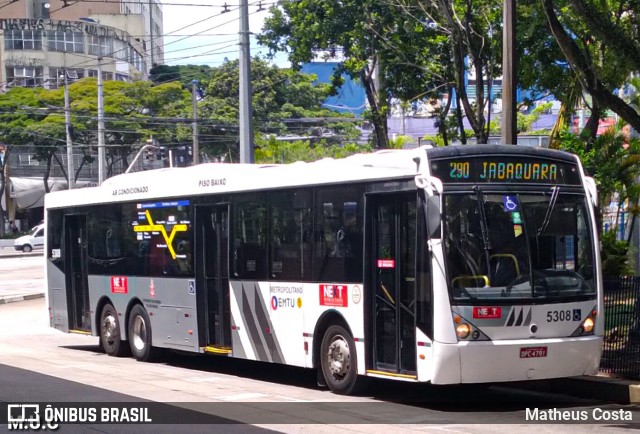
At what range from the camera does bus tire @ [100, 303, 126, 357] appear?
18688 mm

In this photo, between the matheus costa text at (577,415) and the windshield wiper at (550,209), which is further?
the windshield wiper at (550,209)

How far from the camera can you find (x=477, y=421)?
10977mm

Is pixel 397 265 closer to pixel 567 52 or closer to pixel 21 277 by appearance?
pixel 567 52

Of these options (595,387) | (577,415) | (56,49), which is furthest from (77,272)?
(56,49)

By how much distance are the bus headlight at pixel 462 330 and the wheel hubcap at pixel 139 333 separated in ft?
26.3

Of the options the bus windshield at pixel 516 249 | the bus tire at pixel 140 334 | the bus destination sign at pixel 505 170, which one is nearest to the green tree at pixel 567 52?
the bus destination sign at pixel 505 170

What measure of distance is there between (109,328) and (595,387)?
9.72 m

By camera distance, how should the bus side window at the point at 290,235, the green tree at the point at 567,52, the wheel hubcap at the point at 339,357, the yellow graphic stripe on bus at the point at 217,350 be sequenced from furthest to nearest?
the green tree at the point at 567,52
the yellow graphic stripe on bus at the point at 217,350
the bus side window at the point at 290,235
the wheel hubcap at the point at 339,357

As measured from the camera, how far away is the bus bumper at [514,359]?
11.2 metres

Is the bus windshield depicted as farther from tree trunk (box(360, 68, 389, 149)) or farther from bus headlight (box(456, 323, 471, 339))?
tree trunk (box(360, 68, 389, 149))

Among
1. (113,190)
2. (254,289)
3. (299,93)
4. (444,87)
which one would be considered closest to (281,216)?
(254,289)

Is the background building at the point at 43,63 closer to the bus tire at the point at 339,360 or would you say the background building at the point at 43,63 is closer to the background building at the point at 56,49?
the background building at the point at 56,49

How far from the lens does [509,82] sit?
1524 cm

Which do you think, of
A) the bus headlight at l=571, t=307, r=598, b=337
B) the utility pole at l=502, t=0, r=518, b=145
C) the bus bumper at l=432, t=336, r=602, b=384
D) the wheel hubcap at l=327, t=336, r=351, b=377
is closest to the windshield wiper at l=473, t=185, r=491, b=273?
the bus bumper at l=432, t=336, r=602, b=384
